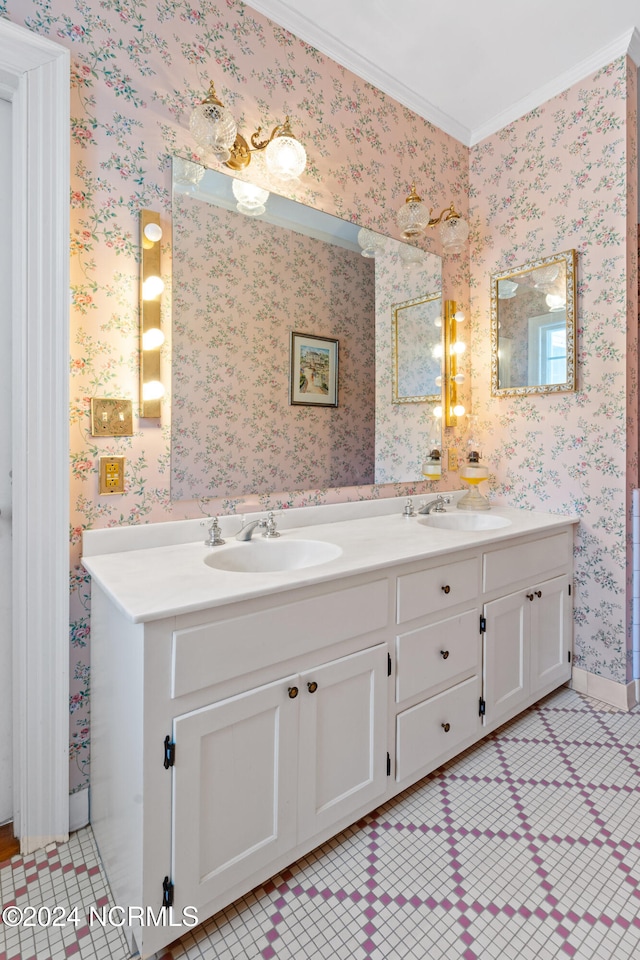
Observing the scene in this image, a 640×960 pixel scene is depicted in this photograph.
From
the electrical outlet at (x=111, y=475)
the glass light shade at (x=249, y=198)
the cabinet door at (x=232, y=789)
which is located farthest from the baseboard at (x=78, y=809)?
the glass light shade at (x=249, y=198)

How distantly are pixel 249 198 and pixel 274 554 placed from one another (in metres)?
1.23

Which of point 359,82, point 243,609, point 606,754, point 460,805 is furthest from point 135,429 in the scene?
point 606,754

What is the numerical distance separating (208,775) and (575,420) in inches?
78.9

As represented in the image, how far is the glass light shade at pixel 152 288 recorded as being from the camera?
1503 millimetres

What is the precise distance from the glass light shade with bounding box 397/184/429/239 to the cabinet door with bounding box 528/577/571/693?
1623mm

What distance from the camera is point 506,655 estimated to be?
1881 mm

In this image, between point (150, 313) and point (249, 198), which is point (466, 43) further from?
point (150, 313)

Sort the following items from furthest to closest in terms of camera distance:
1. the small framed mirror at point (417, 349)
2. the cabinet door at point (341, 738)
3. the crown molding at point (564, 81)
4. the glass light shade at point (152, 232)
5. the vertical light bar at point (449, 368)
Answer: the vertical light bar at point (449, 368) < the small framed mirror at point (417, 349) < the crown molding at point (564, 81) < the glass light shade at point (152, 232) < the cabinet door at point (341, 738)

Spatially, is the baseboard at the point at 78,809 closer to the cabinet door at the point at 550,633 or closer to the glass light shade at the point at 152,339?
the glass light shade at the point at 152,339

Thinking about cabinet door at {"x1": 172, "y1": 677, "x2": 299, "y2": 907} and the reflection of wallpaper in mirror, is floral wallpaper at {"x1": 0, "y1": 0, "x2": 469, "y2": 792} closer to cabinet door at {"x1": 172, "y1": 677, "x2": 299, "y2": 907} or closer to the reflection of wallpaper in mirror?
the reflection of wallpaper in mirror

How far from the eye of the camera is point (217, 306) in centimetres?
167

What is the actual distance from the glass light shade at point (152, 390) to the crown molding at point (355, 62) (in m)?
1.38

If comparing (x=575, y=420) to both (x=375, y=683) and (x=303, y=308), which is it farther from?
(x=375, y=683)

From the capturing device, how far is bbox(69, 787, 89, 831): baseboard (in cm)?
145
